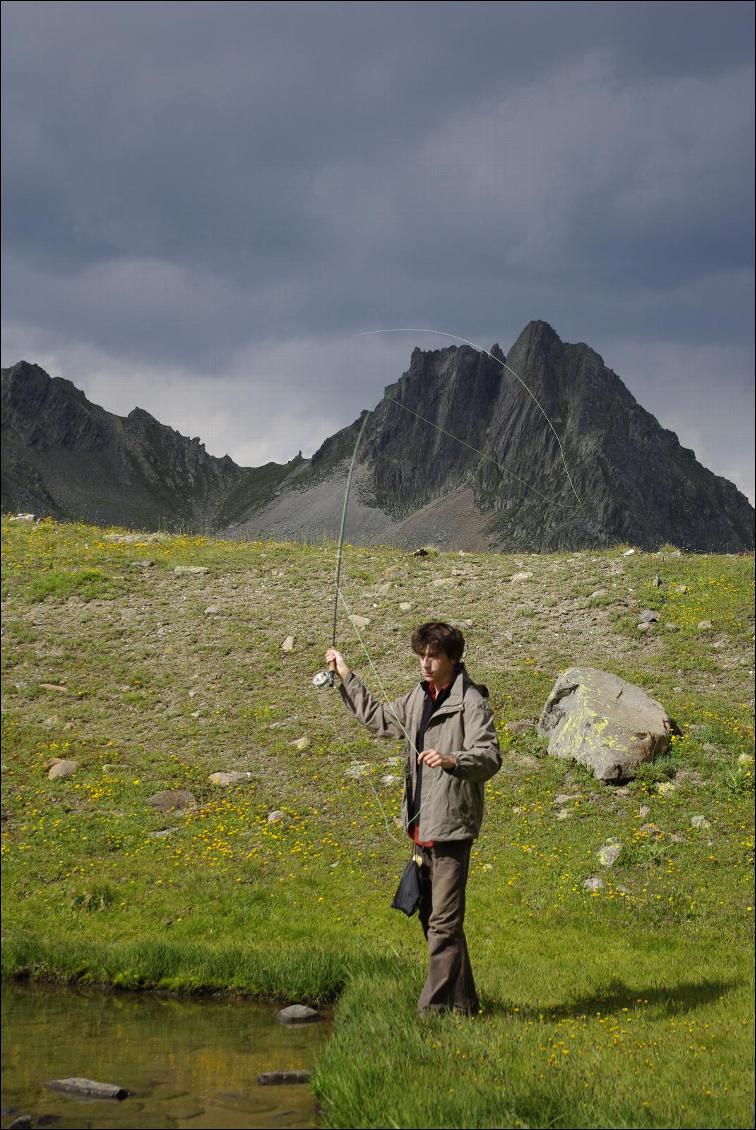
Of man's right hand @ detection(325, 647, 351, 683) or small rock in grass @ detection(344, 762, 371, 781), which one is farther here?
small rock in grass @ detection(344, 762, 371, 781)

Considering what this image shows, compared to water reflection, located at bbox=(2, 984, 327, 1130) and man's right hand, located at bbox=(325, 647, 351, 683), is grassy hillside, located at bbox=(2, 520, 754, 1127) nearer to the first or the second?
water reflection, located at bbox=(2, 984, 327, 1130)

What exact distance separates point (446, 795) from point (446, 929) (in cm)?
112

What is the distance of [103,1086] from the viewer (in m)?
6.34

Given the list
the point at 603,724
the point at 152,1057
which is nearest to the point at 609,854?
the point at 603,724

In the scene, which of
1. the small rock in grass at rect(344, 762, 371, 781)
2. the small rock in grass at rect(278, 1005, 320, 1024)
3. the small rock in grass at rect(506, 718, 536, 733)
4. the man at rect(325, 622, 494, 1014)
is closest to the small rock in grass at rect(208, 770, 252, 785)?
the small rock in grass at rect(344, 762, 371, 781)

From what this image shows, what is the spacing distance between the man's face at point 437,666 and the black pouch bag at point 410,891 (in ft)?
5.02

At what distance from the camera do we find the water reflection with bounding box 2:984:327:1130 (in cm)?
604

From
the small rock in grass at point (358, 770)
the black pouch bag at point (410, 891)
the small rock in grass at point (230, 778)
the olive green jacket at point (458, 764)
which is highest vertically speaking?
the olive green jacket at point (458, 764)

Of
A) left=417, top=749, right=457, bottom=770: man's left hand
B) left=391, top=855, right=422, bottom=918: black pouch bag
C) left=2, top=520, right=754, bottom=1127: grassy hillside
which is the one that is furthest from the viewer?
left=391, top=855, right=422, bottom=918: black pouch bag

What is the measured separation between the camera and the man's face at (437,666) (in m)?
7.57

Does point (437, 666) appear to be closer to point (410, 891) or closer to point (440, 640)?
point (440, 640)

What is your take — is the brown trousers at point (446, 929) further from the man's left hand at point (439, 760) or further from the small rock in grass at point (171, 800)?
the small rock in grass at point (171, 800)

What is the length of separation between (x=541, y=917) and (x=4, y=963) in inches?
256

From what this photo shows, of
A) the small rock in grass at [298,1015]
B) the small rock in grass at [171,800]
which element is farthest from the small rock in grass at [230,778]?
the small rock in grass at [298,1015]
